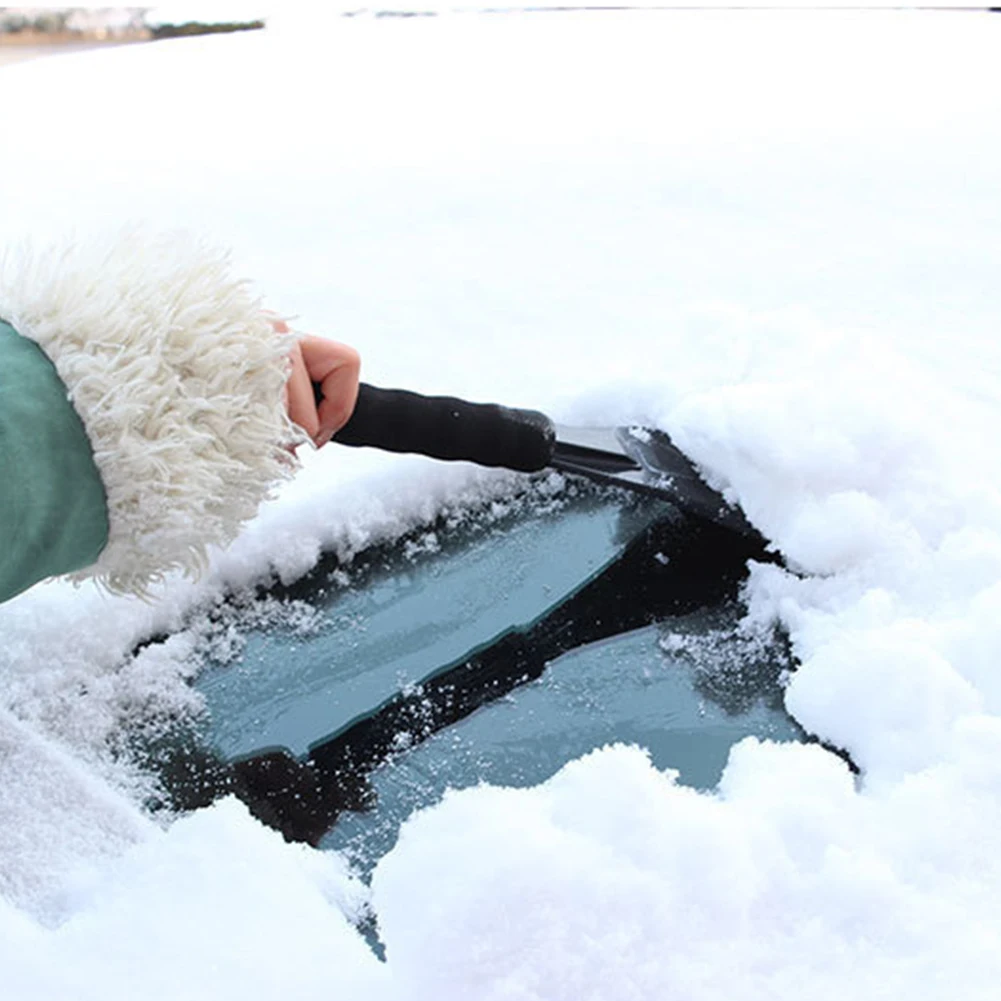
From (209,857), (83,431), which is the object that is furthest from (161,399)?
(209,857)

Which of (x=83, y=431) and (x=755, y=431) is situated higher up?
(x=83, y=431)

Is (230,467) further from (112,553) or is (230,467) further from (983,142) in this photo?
(983,142)

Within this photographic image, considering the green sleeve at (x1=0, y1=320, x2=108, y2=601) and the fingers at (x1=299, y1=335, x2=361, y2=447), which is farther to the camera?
the fingers at (x1=299, y1=335, x2=361, y2=447)

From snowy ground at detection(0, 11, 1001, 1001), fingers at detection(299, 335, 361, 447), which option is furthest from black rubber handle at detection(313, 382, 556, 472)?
snowy ground at detection(0, 11, 1001, 1001)

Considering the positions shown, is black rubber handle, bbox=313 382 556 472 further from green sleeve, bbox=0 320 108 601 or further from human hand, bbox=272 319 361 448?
green sleeve, bbox=0 320 108 601

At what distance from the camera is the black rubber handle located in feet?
2.90

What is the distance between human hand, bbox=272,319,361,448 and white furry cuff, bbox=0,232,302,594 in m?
0.03

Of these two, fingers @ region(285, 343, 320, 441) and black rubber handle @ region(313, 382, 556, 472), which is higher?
fingers @ region(285, 343, 320, 441)

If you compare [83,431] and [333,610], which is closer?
[83,431]

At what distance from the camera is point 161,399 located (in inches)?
28.0

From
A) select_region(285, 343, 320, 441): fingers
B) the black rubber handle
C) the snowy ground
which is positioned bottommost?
the snowy ground

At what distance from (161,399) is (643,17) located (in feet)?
7.41

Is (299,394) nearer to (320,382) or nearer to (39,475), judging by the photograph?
(320,382)

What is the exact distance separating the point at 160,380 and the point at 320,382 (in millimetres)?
146
